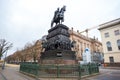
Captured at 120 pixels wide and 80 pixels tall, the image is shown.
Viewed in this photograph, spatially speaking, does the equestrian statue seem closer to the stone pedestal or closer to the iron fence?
the stone pedestal

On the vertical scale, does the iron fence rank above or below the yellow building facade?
below

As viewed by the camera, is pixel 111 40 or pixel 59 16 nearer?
pixel 59 16

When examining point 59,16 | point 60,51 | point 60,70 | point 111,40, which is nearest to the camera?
point 60,70

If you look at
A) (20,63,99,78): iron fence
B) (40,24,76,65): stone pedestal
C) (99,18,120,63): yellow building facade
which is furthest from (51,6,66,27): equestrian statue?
(99,18,120,63): yellow building facade

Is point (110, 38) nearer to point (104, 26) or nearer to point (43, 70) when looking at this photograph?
point (104, 26)

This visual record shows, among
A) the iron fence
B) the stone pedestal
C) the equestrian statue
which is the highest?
the equestrian statue

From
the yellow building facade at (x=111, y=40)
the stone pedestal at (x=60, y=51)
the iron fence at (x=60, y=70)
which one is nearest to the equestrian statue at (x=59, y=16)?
the stone pedestal at (x=60, y=51)

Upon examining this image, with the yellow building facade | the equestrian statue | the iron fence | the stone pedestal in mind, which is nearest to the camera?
the iron fence

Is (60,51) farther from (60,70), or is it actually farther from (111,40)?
(111,40)

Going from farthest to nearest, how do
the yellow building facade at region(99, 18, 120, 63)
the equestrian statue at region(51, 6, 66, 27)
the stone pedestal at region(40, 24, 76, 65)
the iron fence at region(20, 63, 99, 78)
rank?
the yellow building facade at region(99, 18, 120, 63) < the equestrian statue at region(51, 6, 66, 27) < the stone pedestal at region(40, 24, 76, 65) < the iron fence at region(20, 63, 99, 78)

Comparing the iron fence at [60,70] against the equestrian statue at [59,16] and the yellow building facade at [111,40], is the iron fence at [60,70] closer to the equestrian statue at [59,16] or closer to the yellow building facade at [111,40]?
the equestrian statue at [59,16]

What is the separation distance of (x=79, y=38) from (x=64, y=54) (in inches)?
1962

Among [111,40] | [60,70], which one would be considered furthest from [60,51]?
[111,40]

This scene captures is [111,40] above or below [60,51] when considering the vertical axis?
above
